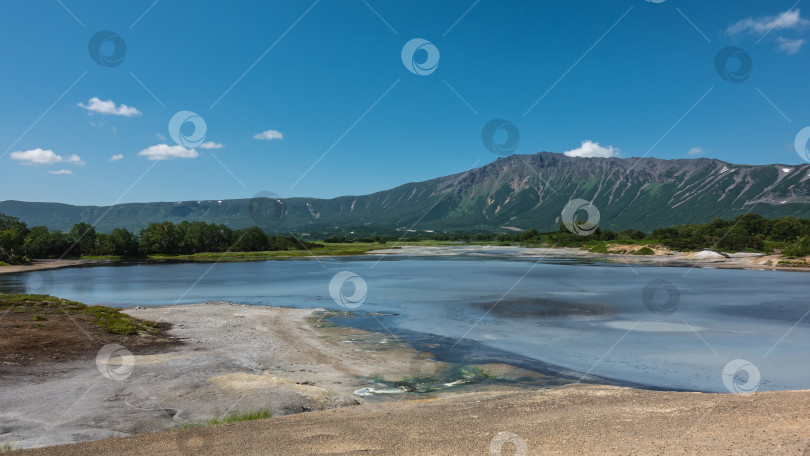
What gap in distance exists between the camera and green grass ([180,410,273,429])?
13.1 metres

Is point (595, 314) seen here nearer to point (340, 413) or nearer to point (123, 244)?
point (340, 413)

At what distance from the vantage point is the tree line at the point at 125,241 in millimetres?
118000

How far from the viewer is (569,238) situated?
18325cm

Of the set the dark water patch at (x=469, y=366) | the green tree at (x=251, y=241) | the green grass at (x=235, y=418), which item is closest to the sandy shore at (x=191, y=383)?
the green grass at (x=235, y=418)

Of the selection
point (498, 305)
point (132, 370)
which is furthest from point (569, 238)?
point (132, 370)

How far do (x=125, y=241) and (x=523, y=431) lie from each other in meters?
156

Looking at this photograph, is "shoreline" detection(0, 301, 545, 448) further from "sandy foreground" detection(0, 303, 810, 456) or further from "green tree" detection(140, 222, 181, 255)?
"green tree" detection(140, 222, 181, 255)

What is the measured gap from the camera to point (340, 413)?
1380 centimetres

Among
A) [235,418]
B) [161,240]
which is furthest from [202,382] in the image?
[161,240]

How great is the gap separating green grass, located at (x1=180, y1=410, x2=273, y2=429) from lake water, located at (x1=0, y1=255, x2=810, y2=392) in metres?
12.7

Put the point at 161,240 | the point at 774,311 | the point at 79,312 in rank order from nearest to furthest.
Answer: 1. the point at 79,312
2. the point at 774,311
3. the point at 161,240

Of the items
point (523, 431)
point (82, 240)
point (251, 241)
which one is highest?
point (251, 241)

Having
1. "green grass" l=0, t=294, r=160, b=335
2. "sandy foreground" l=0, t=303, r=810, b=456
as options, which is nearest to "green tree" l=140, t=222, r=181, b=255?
"green grass" l=0, t=294, r=160, b=335

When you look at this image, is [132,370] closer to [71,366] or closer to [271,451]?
[71,366]
